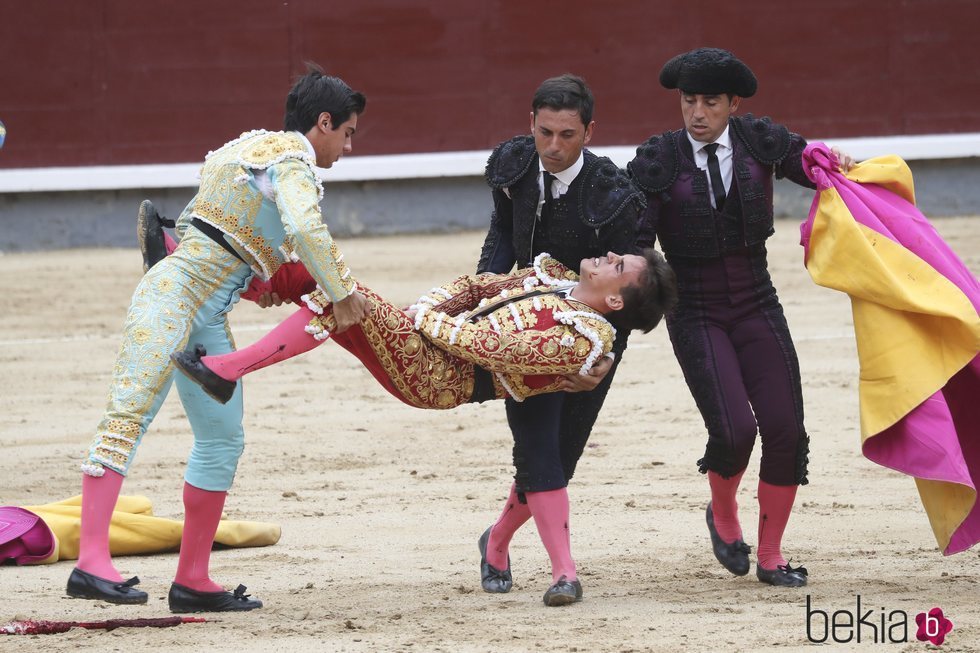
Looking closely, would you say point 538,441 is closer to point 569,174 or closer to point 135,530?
point 569,174

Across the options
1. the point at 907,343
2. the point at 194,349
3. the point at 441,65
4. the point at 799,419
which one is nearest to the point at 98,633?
the point at 194,349

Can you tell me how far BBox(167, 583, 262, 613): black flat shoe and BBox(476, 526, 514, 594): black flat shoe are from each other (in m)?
0.59

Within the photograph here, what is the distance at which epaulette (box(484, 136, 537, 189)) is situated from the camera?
366 centimetres

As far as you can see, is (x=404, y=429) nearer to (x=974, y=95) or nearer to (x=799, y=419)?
(x=799, y=419)

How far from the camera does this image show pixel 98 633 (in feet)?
11.0

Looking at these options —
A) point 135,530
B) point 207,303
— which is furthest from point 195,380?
point 135,530

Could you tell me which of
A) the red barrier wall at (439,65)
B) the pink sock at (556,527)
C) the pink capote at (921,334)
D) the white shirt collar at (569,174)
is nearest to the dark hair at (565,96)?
the white shirt collar at (569,174)

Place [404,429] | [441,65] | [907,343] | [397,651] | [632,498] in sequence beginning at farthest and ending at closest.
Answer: [441,65], [404,429], [632,498], [907,343], [397,651]

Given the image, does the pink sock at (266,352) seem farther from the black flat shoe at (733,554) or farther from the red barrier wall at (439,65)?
the red barrier wall at (439,65)

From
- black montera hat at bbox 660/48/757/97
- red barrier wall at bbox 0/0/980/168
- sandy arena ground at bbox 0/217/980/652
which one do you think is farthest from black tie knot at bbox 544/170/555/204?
red barrier wall at bbox 0/0/980/168

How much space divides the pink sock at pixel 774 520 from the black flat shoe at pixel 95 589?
1524mm

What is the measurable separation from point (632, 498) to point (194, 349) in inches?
72.9

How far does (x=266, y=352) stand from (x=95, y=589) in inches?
25.3

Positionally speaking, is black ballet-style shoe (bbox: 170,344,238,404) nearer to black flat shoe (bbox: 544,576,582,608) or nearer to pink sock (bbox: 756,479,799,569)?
black flat shoe (bbox: 544,576,582,608)
